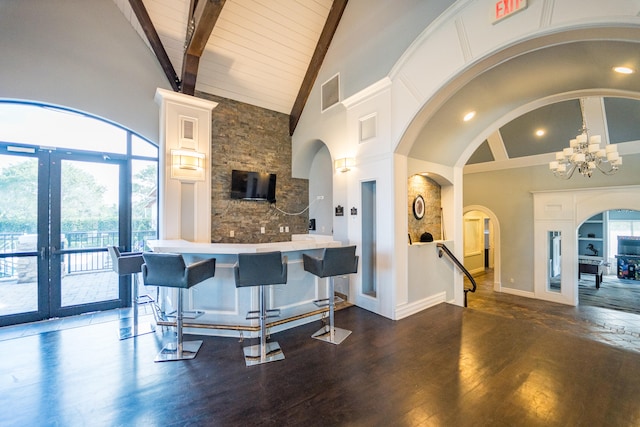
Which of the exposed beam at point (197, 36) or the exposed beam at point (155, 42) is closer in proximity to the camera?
the exposed beam at point (197, 36)

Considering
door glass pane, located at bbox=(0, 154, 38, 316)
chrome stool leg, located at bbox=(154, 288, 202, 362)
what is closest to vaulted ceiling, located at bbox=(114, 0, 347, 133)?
door glass pane, located at bbox=(0, 154, 38, 316)

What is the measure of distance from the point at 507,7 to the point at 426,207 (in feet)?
9.58

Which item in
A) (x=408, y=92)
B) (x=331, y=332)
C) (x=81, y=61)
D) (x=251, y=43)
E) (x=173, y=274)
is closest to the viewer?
(x=173, y=274)

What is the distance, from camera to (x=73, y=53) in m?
3.91

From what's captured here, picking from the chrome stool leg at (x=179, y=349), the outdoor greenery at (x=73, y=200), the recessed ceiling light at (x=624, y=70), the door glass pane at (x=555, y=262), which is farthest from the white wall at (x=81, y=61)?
the door glass pane at (x=555, y=262)

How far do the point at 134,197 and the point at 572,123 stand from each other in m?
9.09

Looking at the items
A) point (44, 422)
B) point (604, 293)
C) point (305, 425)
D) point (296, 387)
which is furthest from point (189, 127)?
point (604, 293)

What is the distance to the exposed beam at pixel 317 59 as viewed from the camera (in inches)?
187

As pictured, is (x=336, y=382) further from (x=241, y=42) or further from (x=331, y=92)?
(x=241, y=42)

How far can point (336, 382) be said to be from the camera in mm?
2344

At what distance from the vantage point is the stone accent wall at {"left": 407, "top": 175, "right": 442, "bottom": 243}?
452 centimetres

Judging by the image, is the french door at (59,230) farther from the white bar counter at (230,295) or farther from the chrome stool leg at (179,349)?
the chrome stool leg at (179,349)

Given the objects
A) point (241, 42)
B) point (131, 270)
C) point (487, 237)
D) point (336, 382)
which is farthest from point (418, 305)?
point (487, 237)

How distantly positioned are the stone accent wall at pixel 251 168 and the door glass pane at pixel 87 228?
1647 mm
